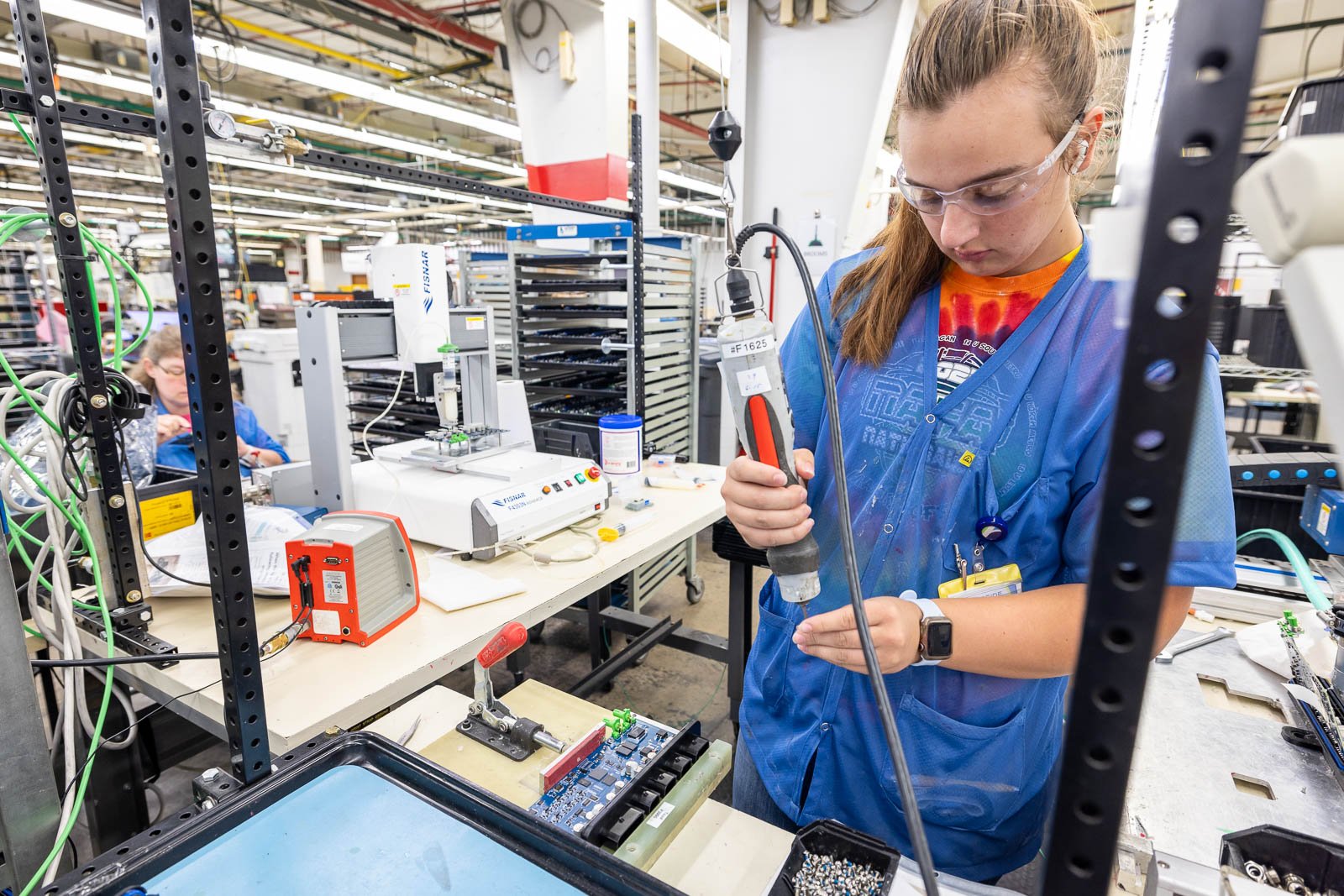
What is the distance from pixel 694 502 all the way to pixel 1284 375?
211cm

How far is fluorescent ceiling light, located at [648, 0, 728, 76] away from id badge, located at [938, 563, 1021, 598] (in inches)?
128

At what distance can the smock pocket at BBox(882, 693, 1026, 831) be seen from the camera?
2.66ft

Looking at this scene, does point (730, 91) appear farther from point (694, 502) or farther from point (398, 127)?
point (398, 127)

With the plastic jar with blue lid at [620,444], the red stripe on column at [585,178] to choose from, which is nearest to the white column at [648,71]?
the red stripe on column at [585,178]

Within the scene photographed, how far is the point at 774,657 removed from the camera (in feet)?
3.07

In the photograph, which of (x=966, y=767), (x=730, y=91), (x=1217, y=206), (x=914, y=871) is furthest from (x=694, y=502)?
(x=730, y=91)

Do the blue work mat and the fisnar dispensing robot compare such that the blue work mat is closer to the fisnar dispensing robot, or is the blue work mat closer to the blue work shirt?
the fisnar dispensing robot

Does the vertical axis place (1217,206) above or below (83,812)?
above

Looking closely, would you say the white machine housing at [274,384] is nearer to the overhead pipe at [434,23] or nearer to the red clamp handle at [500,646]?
the overhead pipe at [434,23]

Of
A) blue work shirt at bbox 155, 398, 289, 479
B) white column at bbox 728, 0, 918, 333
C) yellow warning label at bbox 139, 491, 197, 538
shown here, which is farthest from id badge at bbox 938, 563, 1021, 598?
white column at bbox 728, 0, 918, 333

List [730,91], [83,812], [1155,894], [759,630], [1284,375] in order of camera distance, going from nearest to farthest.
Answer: [1155,894]
[759,630]
[83,812]
[1284,375]
[730,91]

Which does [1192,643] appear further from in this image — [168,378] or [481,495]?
[168,378]

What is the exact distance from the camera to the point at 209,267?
24.0 inches

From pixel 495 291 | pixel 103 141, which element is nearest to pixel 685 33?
pixel 495 291
